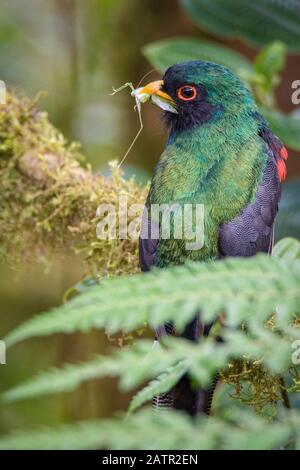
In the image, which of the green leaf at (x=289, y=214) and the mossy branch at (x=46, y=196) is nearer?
the mossy branch at (x=46, y=196)

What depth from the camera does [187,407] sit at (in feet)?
6.76

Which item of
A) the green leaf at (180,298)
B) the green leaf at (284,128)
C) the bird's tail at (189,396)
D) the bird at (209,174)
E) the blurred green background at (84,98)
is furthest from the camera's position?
the blurred green background at (84,98)

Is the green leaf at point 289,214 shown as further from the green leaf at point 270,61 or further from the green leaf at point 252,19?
the green leaf at point 252,19

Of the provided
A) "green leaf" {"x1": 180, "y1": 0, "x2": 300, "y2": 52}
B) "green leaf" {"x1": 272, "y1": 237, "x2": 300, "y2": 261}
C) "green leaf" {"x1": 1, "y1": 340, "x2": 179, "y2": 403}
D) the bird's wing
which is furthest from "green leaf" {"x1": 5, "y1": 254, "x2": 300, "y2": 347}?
"green leaf" {"x1": 180, "y1": 0, "x2": 300, "y2": 52}

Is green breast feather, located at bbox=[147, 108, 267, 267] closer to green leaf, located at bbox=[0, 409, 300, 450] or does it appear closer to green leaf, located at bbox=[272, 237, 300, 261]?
green leaf, located at bbox=[272, 237, 300, 261]

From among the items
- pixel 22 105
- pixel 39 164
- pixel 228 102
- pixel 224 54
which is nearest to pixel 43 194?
pixel 39 164

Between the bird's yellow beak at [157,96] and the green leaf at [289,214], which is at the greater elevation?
the bird's yellow beak at [157,96]

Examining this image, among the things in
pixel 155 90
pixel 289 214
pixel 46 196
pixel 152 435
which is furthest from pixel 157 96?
pixel 152 435

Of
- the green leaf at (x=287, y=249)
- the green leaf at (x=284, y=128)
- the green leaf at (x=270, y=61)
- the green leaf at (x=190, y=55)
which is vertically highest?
the green leaf at (x=190, y=55)

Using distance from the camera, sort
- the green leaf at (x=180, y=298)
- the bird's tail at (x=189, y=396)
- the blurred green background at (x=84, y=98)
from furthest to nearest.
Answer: the blurred green background at (x=84, y=98) < the bird's tail at (x=189, y=396) < the green leaf at (x=180, y=298)

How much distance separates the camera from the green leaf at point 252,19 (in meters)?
3.42

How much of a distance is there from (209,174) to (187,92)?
45cm

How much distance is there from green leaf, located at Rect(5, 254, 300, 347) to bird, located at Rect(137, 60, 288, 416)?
3.83ft

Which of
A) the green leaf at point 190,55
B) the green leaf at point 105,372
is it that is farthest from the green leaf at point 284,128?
the green leaf at point 105,372
